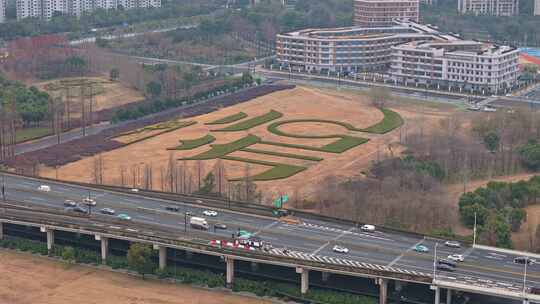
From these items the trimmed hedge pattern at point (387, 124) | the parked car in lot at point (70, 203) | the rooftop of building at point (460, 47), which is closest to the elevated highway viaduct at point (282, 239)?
the parked car in lot at point (70, 203)

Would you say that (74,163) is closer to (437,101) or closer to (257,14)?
(437,101)

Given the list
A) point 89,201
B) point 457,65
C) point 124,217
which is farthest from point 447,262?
point 457,65

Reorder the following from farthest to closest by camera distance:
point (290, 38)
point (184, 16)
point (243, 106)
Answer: point (184, 16) → point (290, 38) → point (243, 106)

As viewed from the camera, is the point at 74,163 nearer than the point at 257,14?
Yes

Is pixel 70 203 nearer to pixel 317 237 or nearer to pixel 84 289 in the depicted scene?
pixel 84 289

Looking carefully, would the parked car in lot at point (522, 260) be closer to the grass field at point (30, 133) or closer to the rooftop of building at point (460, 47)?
the grass field at point (30, 133)

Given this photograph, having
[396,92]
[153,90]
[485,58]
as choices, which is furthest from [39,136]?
[485,58]

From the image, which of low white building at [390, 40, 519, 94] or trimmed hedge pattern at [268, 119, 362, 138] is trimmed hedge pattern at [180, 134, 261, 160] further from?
low white building at [390, 40, 519, 94]
